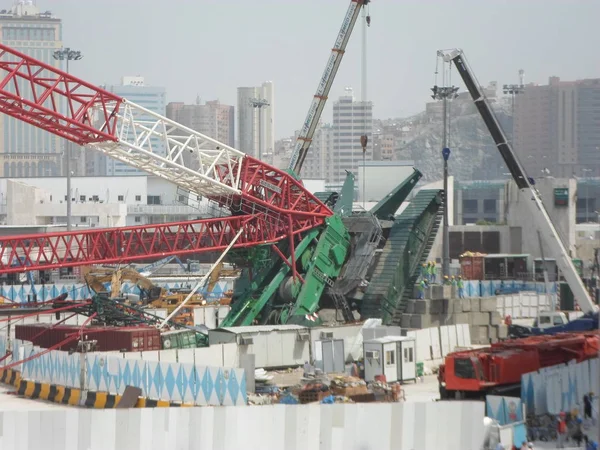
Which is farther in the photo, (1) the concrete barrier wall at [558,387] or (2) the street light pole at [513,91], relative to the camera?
(2) the street light pole at [513,91]

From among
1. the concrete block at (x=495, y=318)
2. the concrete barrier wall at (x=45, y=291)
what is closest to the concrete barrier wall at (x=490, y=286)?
the concrete block at (x=495, y=318)

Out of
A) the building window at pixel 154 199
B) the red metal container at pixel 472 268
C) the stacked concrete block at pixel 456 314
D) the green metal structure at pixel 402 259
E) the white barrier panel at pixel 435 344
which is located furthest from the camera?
the building window at pixel 154 199

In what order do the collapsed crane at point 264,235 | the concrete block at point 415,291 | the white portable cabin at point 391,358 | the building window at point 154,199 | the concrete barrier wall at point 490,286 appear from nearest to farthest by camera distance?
the white portable cabin at point 391,358
the collapsed crane at point 264,235
the concrete block at point 415,291
the concrete barrier wall at point 490,286
the building window at point 154,199

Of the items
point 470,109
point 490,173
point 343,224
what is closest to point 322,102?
point 343,224

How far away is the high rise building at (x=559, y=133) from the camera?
61.6 meters

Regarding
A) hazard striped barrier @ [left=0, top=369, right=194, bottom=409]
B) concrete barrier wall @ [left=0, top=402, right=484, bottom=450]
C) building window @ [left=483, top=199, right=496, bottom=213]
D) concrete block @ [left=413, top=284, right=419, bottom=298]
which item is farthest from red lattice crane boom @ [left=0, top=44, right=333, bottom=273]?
building window @ [left=483, top=199, right=496, bottom=213]

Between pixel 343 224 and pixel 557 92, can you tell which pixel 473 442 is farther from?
pixel 557 92

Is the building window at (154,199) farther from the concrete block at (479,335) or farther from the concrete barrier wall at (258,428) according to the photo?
the concrete barrier wall at (258,428)

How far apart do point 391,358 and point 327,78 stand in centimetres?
3584

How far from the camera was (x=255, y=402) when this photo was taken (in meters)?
32.8

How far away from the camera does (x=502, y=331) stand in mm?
48062

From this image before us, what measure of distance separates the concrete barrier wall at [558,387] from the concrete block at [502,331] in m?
17.0

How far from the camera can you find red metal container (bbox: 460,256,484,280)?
69.4 metres

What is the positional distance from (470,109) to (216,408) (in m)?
126
